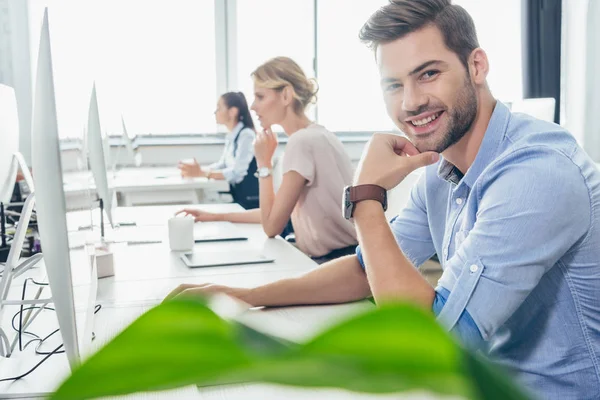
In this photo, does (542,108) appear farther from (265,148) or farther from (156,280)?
(156,280)

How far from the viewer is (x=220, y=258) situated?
6.02 feet

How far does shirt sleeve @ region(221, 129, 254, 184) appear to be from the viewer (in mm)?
4428

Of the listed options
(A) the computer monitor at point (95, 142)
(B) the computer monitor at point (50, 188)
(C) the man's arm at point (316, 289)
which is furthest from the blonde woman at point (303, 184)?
(B) the computer monitor at point (50, 188)

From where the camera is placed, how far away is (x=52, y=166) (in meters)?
0.65

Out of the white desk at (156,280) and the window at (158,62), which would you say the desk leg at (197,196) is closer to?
the window at (158,62)

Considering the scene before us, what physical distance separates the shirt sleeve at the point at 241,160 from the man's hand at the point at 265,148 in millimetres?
1608

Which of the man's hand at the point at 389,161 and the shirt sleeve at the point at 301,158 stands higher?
the man's hand at the point at 389,161

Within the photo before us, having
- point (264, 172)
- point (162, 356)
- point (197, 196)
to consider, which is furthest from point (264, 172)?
point (162, 356)

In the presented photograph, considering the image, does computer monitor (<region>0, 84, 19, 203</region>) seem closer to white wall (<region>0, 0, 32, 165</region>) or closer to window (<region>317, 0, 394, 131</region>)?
white wall (<region>0, 0, 32, 165</region>)

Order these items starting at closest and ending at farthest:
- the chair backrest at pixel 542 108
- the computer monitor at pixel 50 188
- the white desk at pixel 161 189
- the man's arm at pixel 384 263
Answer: the computer monitor at pixel 50 188 < the man's arm at pixel 384 263 < the chair backrest at pixel 542 108 < the white desk at pixel 161 189

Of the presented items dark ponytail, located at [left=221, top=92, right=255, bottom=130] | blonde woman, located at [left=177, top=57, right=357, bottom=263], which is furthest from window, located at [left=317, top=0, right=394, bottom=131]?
blonde woman, located at [left=177, top=57, right=357, bottom=263]

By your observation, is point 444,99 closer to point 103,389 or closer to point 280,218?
point 280,218

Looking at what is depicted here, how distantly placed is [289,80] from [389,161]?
1.42 meters

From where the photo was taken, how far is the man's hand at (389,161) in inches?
54.9
